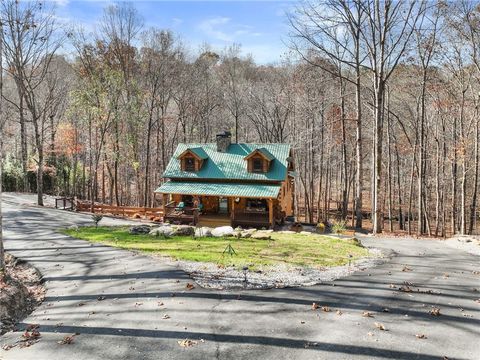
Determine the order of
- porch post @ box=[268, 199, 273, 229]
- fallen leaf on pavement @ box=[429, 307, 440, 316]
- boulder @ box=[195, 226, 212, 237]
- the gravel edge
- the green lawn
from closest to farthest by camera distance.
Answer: fallen leaf on pavement @ box=[429, 307, 440, 316] < the gravel edge < the green lawn < boulder @ box=[195, 226, 212, 237] < porch post @ box=[268, 199, 273, 229]

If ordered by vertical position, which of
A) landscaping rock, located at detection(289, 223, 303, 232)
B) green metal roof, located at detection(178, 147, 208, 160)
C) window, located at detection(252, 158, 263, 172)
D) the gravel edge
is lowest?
landscaping rock, located at detection(289, 223, 303, 232)

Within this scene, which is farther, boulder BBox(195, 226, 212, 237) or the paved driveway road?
boulder BBox(195, 226, 212, 237)

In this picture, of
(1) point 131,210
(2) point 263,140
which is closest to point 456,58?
(2) point 263,140

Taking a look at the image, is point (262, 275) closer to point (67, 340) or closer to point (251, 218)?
point (67, 340)

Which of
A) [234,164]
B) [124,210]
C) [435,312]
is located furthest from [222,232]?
[124,210]

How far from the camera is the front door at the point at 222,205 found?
29281 mm

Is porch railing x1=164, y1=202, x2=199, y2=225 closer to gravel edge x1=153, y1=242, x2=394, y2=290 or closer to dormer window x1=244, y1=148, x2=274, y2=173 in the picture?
dormer window x1=244, y1=148, x2=274, y2=173

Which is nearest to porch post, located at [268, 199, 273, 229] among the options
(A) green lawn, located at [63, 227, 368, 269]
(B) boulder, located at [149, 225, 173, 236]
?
(A) green lawn, located at [63, 227, 368, 269]

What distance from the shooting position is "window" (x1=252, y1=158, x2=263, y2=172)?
27906mm

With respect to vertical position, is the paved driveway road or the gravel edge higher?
the gravel edge

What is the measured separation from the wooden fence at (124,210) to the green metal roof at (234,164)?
3317 millimetres

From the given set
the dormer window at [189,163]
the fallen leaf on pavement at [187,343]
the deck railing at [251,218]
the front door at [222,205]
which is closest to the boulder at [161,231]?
the deck railing at [251,218]

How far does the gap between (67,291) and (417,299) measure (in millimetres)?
10426

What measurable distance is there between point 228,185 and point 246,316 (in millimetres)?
18805
